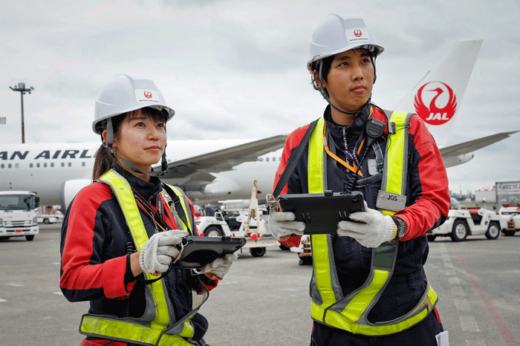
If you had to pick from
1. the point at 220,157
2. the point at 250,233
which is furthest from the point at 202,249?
the point at 220,157

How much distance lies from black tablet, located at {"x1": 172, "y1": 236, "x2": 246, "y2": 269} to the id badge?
52 centimetres

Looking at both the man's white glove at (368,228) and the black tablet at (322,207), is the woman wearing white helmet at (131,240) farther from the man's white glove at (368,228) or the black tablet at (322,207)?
the man's white glove at (368,228)

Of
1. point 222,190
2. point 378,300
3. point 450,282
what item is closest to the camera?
point 378,300

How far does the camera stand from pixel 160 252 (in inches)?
59.7

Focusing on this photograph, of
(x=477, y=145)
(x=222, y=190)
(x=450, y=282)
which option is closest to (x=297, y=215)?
(x=450, y=282)

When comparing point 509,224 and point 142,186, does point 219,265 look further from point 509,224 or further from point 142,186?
point 509,224

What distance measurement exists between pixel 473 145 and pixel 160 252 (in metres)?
18.2

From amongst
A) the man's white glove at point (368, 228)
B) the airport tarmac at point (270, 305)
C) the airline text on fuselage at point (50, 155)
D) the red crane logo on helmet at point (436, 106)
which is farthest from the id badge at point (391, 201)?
the airline text on fuselage at point (50, 155)

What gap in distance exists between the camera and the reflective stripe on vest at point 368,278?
5.70ft

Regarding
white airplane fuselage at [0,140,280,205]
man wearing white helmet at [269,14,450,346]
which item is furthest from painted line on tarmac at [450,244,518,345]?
white airplane fuselage at [0,140,280,205]

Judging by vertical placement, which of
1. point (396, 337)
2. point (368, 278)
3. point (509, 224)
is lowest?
point (509, 224)

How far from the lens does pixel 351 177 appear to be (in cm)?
190

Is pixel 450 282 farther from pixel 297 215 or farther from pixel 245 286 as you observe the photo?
pixel 297 215

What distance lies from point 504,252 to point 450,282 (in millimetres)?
5012
